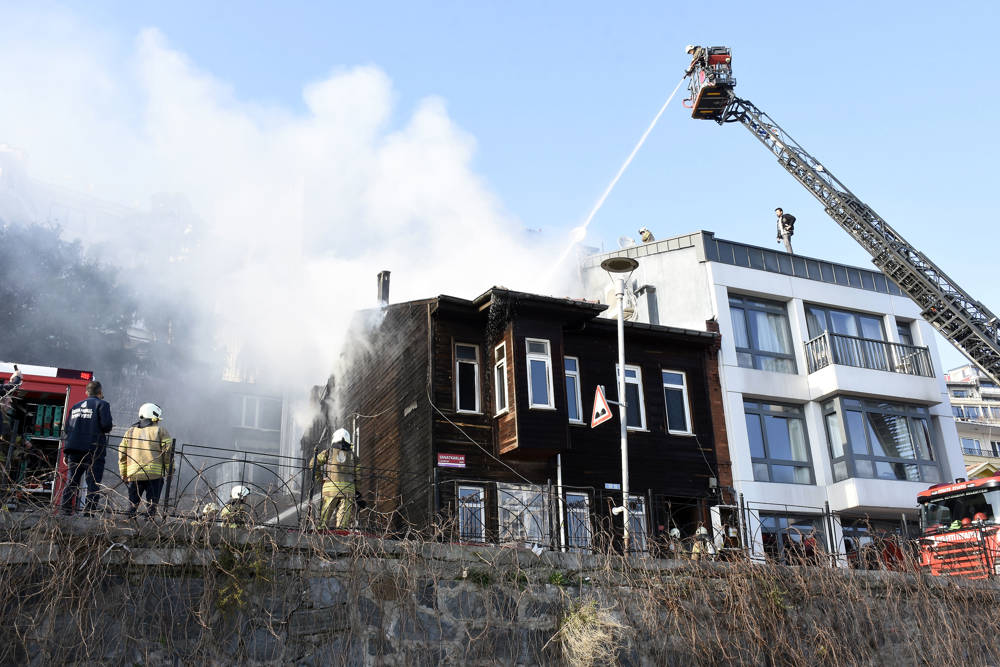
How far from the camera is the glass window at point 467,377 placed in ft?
68.2

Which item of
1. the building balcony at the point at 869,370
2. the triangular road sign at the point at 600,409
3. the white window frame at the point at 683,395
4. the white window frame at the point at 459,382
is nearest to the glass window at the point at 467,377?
the white window frame at the point at 459,382

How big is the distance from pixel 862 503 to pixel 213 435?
31.1m

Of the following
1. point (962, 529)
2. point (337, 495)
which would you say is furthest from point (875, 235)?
point (337, 495)

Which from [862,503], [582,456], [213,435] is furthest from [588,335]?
[213,435]

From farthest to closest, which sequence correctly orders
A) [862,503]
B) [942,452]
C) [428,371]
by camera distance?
[942,452], [862,503], [428,371]

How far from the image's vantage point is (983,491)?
57.8ft

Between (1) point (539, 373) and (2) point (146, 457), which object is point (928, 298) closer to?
(1) point (539, 373)

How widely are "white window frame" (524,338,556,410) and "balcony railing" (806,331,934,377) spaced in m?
8.50

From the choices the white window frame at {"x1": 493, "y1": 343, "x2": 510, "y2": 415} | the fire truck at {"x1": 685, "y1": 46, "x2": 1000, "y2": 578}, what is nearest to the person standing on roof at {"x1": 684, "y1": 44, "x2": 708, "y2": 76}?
the fire truck at {"x1": 685, "y1": 46, "x2": 1000, "y2": 578}

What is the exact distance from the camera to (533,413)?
19828 mm

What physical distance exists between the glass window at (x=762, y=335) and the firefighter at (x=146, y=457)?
16645 millimetres

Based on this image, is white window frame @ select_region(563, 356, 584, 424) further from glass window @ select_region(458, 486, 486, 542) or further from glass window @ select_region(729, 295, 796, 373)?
glass window @ select_region(729, 295, 796, 373)

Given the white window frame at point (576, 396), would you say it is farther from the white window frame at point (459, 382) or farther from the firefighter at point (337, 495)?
the firefighter at point (337, 495)

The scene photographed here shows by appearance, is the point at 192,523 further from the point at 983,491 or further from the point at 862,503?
the point at 862,503
